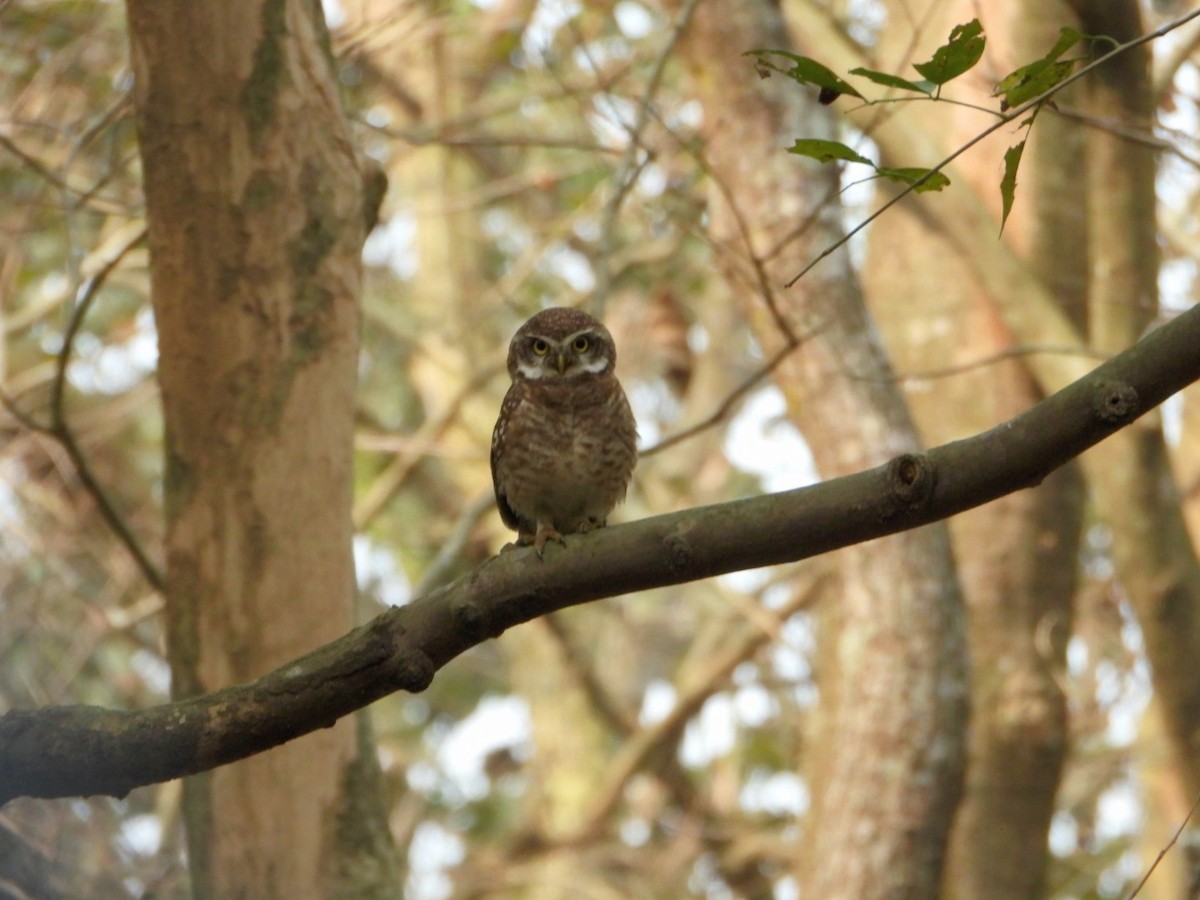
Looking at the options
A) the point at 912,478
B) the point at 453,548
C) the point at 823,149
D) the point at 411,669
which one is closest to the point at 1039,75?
the point at 823,149

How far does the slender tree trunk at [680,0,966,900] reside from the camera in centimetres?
563

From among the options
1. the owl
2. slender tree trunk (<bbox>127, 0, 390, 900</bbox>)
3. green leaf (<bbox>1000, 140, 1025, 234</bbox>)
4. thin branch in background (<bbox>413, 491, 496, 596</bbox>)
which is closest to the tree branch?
green leaf (<bbox>1000, 140, 1025, 234</bbox>)

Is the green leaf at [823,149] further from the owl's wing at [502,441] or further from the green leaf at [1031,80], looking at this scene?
the owl's wing at [502,441]

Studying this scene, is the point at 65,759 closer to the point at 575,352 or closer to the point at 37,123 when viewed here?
the point at 575,352

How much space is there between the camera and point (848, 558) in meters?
5.89

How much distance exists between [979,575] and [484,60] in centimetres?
591

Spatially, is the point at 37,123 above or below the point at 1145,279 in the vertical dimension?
above

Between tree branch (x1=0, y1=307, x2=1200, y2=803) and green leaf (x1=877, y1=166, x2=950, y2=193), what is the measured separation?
0.41 meters

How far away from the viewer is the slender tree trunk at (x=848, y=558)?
5.63m

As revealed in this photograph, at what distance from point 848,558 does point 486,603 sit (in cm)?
329

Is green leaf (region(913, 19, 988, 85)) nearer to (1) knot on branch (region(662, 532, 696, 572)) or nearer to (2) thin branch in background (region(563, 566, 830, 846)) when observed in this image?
(1) knot on branch (region(662, 532, 696, 572))

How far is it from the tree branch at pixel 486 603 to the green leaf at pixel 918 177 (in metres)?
0.41

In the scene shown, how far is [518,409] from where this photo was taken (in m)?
4.64

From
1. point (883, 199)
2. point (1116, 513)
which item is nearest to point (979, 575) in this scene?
point (1116, 513)
